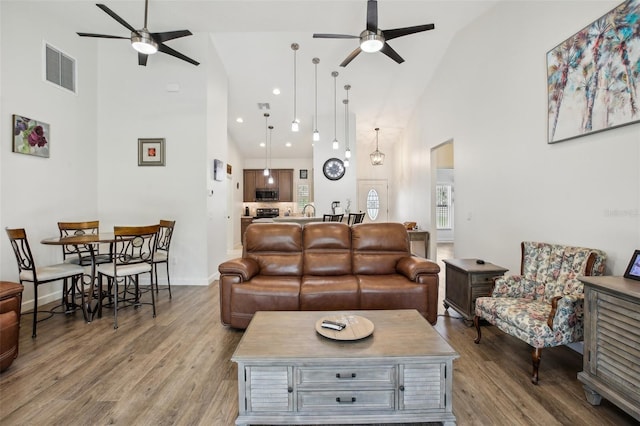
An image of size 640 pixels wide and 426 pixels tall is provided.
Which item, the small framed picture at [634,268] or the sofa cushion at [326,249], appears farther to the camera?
the sofa cushion at [326,249]

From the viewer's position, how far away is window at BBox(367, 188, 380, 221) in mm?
9711

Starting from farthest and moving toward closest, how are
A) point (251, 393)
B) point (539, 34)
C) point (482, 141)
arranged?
point (482, 141), point (539, 34), point (251, 393)

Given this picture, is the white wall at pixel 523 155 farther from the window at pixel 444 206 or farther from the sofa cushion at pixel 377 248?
the window at pixel 444 206

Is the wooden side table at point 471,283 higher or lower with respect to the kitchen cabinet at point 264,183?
lower

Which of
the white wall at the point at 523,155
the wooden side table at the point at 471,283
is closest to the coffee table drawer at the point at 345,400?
the wooden side table at the point at 471,283

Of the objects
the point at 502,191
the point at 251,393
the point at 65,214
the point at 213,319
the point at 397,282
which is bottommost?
the point at 213,319

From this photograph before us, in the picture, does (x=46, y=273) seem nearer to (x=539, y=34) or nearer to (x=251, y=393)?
(x=251, y=393)

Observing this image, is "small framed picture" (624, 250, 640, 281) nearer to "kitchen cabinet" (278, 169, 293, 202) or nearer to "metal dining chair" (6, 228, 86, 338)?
"metal dining chair" (6, 228, 86, 338)

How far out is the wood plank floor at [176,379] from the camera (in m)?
1.70

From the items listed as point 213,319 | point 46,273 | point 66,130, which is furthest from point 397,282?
point 66,130

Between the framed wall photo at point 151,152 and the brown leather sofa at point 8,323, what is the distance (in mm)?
2574

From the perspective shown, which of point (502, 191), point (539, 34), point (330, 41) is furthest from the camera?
point (330, 41)

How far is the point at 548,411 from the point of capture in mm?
1730

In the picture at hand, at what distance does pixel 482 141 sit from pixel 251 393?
12.7ft
